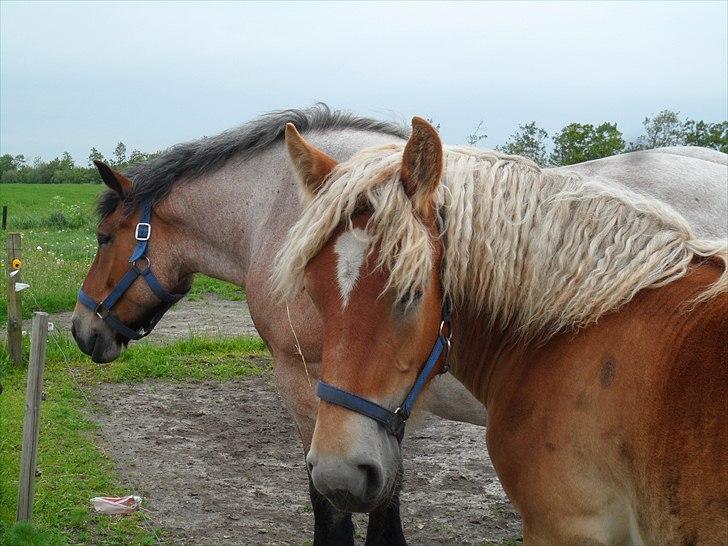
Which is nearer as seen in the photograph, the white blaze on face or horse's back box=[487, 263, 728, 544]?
horse's back box=[487, 263, 728, 544]

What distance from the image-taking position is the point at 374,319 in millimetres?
2096

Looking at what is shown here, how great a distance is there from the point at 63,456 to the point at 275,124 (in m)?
3.14

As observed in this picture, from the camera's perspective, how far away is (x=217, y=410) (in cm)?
674

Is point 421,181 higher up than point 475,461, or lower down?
higher up

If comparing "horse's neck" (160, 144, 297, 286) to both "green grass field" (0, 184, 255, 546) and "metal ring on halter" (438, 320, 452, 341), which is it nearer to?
"green grass field" (0, 184, 255, 546)

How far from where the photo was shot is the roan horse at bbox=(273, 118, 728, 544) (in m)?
1.94

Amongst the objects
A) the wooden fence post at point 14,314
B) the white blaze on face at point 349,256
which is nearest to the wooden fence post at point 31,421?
the white blaze on face at point 349,256

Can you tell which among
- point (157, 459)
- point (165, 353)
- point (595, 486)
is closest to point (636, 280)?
point (595, 486)

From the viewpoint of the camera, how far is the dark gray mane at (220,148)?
171 inches

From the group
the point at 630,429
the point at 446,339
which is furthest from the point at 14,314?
the point at 630,429

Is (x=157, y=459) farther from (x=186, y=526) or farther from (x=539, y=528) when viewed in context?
(x=539, y=528)

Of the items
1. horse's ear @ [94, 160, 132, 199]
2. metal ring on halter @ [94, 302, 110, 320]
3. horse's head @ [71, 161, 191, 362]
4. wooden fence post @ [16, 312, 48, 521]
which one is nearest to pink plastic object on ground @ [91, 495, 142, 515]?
wooden fence post @ [16, 312, 48, 521]

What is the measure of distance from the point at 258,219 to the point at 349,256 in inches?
86.8

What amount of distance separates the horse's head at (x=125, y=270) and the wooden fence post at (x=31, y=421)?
52cm
